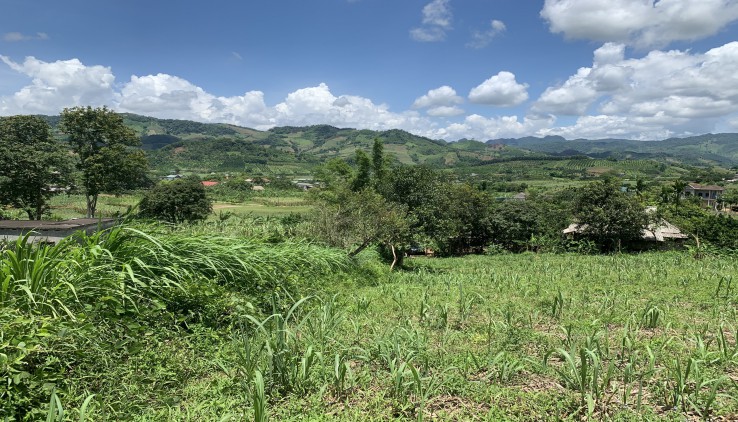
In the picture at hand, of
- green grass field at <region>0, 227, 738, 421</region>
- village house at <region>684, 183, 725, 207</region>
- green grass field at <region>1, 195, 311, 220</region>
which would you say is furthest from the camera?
village house at <region>684, 183, 725, 207</region>

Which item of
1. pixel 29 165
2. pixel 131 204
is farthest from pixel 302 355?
pixel 131 204

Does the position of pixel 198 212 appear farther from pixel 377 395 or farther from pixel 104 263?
pixel 377 395

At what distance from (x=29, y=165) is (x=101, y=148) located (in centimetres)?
409

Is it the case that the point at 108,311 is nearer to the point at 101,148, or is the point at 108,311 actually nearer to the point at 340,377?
the point at 340,377

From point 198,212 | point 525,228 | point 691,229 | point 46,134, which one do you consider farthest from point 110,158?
point 691,229

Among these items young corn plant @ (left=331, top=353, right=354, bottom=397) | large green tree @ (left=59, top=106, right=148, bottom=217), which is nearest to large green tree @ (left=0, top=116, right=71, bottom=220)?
large green tree @ (left=59, top=106, right=148, bottom=217)

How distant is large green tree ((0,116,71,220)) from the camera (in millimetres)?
21422

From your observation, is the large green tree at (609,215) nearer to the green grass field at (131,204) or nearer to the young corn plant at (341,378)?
the green grass field at (131,204)

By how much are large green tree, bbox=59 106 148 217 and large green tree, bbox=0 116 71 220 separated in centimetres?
127

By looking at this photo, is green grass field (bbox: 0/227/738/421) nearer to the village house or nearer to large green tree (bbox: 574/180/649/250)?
large green tree (bbox: 574/180/649/250)

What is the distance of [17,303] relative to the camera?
283cm

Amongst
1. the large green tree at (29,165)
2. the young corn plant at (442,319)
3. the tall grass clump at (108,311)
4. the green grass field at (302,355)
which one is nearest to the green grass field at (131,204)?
the large green tree at (29,165)

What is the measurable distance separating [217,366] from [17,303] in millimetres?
1565

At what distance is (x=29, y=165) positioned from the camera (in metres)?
21.6
